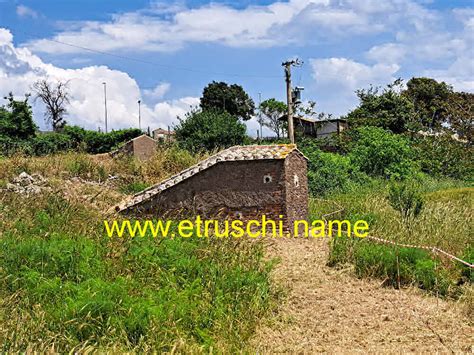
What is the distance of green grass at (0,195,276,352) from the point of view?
5824 mm

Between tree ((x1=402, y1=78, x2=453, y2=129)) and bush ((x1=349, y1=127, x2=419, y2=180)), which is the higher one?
tree ((x1=402, y1=78, x2=453, y2=129))

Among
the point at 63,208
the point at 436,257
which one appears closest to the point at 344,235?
the point at 436,257

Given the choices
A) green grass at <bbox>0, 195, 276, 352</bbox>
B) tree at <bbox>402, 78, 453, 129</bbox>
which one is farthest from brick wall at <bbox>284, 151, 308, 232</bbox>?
tree at <bbox>402, 78, 453, 129</bbox>

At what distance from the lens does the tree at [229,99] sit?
50.2 meters

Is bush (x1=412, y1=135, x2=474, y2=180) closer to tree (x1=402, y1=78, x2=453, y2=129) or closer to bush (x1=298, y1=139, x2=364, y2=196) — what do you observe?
bush (x1=298, y1=139, x2=364, y2=196)

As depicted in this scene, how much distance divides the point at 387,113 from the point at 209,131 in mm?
13769

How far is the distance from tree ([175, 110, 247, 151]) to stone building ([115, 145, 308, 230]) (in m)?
13.2

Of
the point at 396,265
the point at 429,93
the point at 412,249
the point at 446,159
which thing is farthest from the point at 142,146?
the point at 429,93

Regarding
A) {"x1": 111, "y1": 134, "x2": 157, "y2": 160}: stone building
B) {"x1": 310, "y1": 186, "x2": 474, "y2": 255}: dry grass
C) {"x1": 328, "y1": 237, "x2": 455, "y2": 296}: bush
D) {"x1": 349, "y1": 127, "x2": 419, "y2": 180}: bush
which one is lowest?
{"x1": 328, "y1": 237, "x2": 455, "y2": 296}: bush

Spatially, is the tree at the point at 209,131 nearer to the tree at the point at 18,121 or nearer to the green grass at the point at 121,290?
the tree at the point at 18,121

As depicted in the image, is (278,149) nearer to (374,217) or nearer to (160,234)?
(374,217)

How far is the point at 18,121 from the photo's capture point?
3153 centimetres

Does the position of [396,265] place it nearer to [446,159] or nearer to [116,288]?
[116,288]

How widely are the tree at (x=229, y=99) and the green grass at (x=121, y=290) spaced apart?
4113 centimetres
